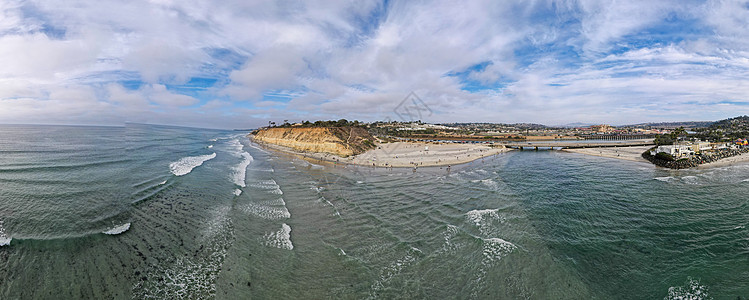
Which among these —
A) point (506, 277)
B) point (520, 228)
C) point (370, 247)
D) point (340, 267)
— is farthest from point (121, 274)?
point (520, 228)

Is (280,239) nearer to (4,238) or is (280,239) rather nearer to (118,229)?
(118,229)

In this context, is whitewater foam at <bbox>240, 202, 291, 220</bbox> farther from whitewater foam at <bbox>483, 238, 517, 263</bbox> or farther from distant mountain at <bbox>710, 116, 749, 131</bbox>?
distant mountain at <bbox>710, 116, 749, 131</bbox>

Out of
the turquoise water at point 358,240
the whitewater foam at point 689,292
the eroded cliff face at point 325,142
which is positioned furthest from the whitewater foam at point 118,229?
the eroded cliff face at point 325,142

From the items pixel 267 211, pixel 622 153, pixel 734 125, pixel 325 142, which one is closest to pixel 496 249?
pixel 267 211

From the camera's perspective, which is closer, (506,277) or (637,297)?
(637,297)

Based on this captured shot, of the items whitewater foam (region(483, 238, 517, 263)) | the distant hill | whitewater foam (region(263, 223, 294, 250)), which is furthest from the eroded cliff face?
the distant hill

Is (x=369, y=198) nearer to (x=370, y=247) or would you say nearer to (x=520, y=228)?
(x=370, y=247)

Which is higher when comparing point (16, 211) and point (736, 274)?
point (16, 211)
